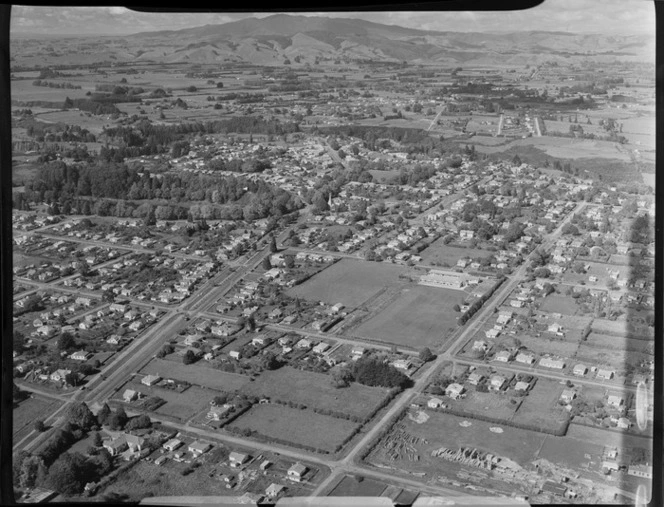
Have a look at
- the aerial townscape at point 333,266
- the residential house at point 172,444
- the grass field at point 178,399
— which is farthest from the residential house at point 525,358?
the residential house at point 172,444

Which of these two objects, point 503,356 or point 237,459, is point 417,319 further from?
point 237,459

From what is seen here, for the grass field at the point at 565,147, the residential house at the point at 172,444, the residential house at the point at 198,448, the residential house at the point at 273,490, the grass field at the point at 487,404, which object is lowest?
the residential house at the point at 273,490

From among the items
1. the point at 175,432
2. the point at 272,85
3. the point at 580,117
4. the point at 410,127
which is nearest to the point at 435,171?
the point at 410,127

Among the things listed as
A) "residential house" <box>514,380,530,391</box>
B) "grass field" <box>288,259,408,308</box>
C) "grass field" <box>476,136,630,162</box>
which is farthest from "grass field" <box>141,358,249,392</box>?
"grass field" <box>476,136,630,162</box>

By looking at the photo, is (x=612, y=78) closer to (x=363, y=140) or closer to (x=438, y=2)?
(x=363, y=140)

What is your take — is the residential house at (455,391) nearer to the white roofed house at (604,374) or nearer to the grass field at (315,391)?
the grass field at (315,391)

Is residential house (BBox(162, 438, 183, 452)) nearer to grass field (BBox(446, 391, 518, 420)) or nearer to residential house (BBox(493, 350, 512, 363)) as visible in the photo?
grass field (BBox(446, 391, 518, 420))
